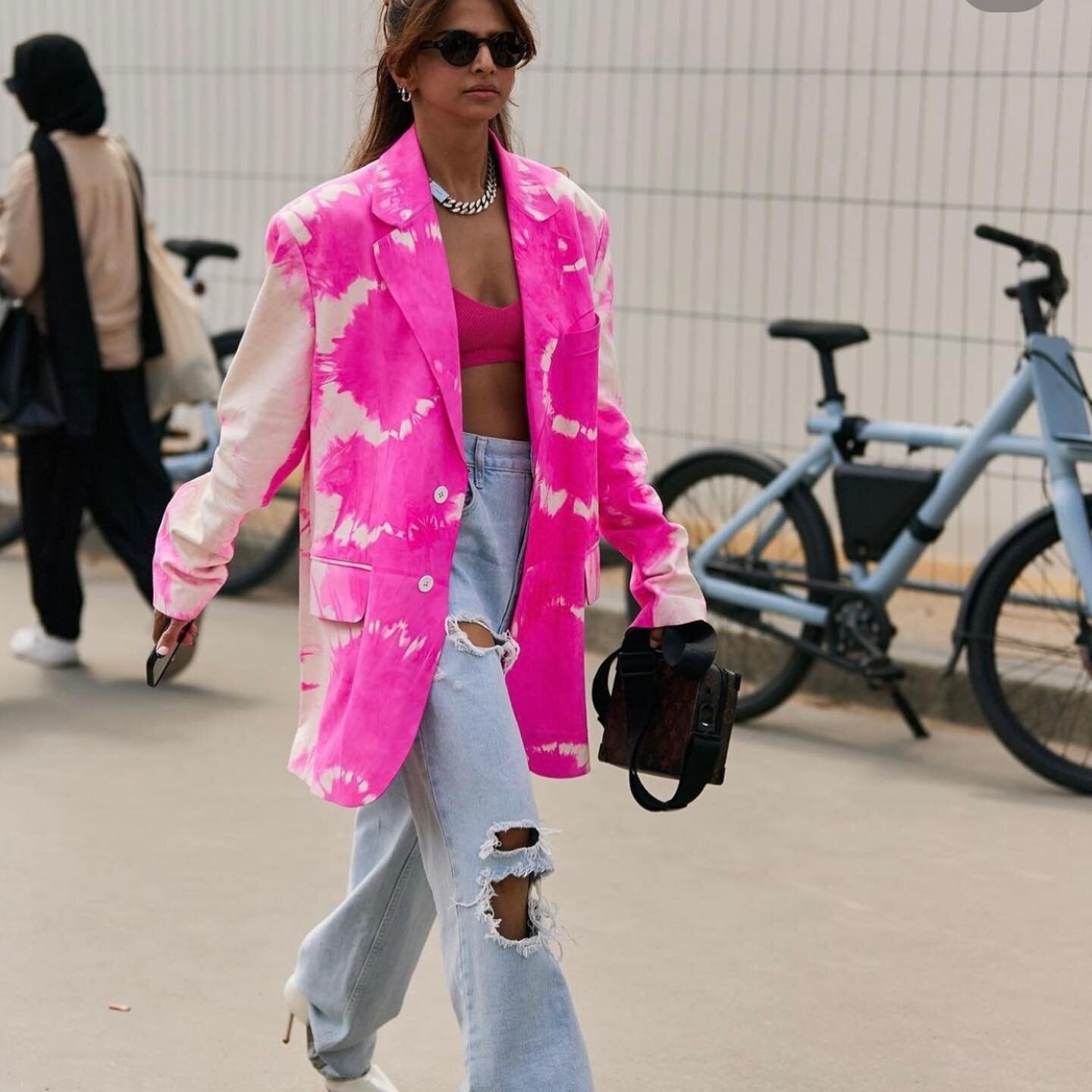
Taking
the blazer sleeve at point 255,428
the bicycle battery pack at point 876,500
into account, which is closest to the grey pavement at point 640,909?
the bicycle battery pack at point 876,500

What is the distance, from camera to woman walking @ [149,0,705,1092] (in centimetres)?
325

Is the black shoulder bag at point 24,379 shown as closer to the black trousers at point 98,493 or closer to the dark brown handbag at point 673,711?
the black trousers at point 98,493

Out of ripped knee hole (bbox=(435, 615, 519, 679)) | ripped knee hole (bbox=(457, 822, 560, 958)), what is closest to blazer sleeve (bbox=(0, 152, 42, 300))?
ripped knee hole (bbox=(435, 615, 519, 679))

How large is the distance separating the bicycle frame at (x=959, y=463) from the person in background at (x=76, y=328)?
75.3 inches

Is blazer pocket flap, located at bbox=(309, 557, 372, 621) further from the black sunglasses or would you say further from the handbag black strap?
the black sunglasses

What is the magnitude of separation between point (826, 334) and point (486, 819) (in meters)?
3.84

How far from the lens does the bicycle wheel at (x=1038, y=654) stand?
6.15m

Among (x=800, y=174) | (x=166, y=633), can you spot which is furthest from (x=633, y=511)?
(x=800, y=174)

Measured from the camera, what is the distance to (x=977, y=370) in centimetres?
773

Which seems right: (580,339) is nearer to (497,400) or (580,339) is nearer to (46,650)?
(497,400)

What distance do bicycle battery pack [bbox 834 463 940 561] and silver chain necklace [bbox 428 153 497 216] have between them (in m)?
3.29

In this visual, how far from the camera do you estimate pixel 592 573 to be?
3635mm

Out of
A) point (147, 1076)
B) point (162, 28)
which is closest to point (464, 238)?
point (147, 1076)

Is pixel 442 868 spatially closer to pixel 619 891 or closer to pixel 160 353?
pixel 619 891
